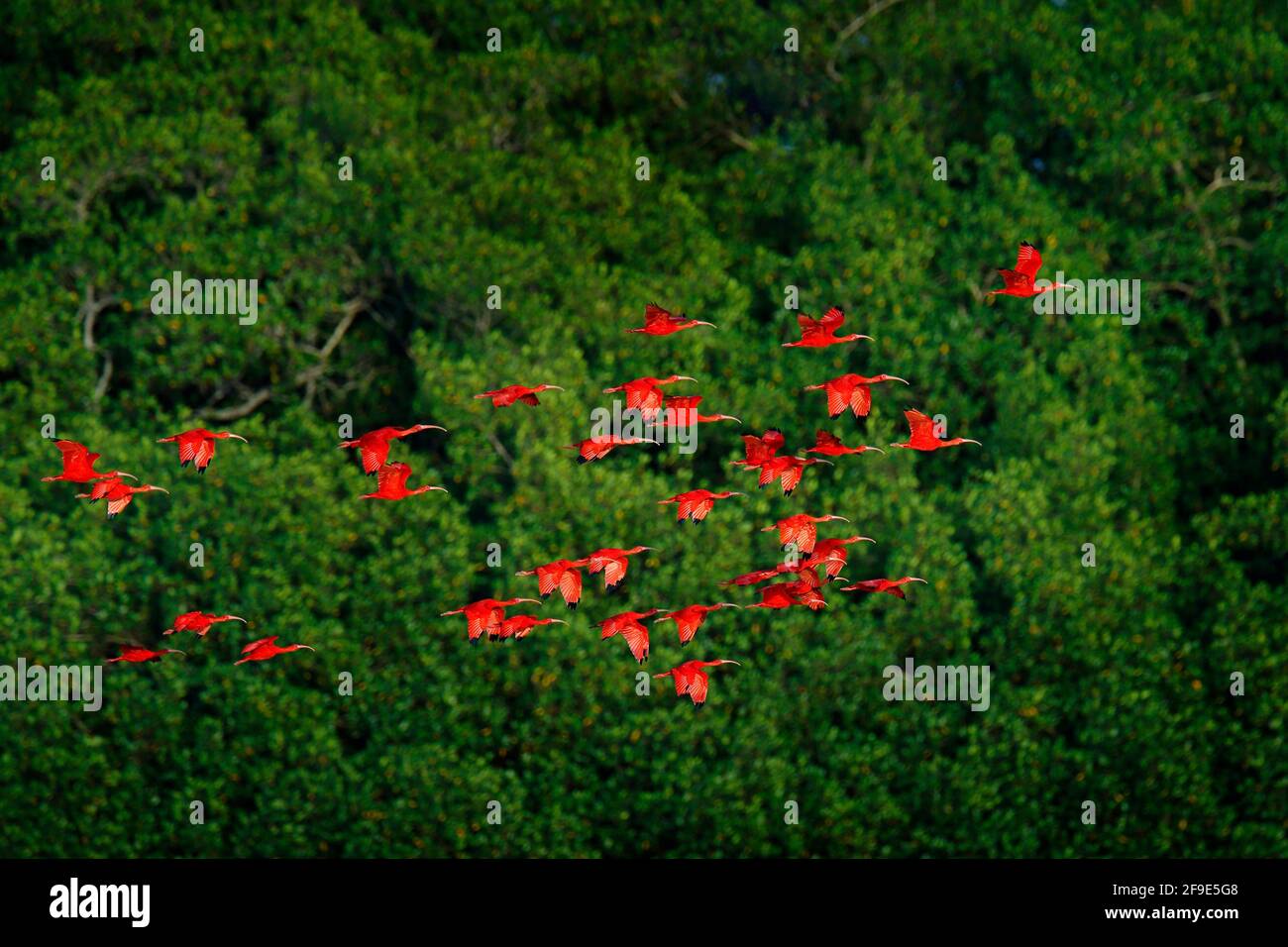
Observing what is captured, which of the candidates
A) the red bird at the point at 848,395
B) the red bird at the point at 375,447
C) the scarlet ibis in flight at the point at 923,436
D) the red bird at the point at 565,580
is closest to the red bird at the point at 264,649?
the red bird at the point at 375,447

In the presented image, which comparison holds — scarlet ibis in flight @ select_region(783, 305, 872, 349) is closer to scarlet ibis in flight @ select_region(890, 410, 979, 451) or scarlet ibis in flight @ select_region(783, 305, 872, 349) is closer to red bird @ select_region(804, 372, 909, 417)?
→ red bird @ select_region(804, 372, 909, 417)

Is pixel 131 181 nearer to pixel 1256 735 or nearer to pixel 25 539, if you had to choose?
pixel 25 539

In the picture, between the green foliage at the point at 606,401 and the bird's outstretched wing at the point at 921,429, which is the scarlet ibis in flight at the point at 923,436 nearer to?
the bird's outstretched wing at the point at 921,429

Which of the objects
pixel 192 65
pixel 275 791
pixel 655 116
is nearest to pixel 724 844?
pixel 275 791

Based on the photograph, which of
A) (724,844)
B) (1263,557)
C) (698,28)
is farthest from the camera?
(698,28)

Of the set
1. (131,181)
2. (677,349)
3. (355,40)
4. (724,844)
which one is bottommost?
(724,844)

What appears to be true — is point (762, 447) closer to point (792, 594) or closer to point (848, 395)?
point (848, 395)

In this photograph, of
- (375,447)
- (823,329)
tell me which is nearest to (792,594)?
(823,329)

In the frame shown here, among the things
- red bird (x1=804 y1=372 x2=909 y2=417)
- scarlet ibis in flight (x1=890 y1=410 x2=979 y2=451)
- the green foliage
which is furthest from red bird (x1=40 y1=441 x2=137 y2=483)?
the green foliage

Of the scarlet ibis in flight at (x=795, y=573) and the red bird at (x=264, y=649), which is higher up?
the scarlet ibis in flight at (x=795, y=573)
